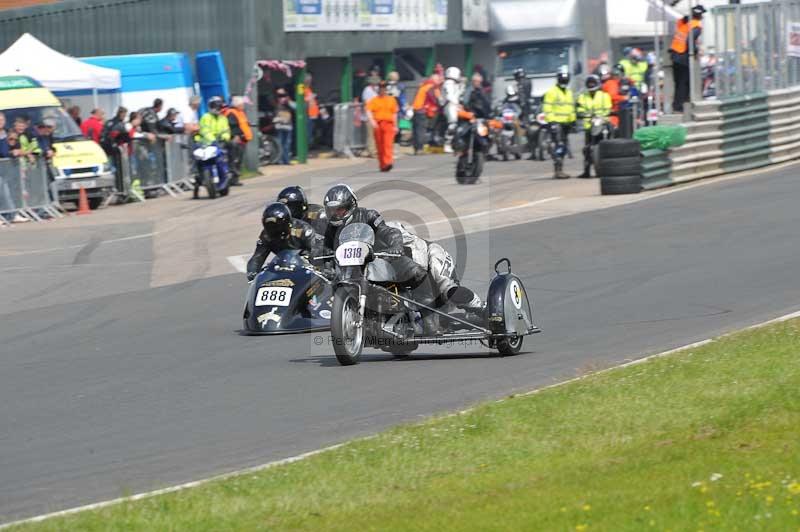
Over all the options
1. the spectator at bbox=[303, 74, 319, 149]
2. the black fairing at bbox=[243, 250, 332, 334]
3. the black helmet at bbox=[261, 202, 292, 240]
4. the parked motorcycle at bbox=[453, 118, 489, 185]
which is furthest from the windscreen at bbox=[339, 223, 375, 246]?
the spectator at bbox=[303, 74, 319, 149]

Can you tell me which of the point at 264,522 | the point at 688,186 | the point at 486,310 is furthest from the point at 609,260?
the point at 264,522

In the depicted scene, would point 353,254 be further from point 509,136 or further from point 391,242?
point 509,136

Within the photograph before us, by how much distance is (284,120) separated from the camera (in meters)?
32.4

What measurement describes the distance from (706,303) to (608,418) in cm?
537

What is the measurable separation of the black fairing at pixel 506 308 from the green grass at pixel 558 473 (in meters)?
1.83

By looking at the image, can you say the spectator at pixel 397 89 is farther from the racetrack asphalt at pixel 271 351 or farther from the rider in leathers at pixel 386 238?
the rider in leathers at pixel 386 238

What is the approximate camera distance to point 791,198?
2067cm

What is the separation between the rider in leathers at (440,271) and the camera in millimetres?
10688

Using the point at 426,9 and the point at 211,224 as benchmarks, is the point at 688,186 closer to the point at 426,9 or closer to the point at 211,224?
the point at 211,224

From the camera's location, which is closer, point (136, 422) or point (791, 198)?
point (136, 422)

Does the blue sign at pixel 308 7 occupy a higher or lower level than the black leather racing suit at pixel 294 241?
higher

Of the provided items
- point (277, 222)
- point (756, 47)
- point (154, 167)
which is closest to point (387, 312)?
point (277, 222)

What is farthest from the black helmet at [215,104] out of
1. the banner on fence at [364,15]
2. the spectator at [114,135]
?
the banner on fence at [364,15]

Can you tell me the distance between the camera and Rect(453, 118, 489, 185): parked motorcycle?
25.3 meters
